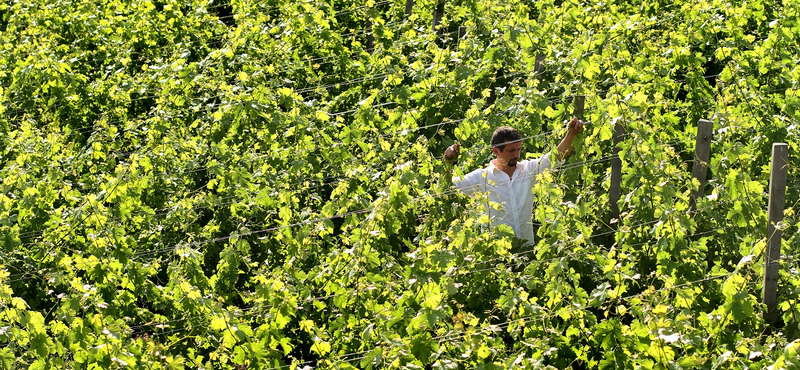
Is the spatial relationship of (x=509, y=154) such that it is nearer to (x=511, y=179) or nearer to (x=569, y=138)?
(x=511, y=179)

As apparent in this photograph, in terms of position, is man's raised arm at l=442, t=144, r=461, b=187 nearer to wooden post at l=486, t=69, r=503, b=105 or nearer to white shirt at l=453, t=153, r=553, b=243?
white shirt at l=453, t=153, r=553, b=243

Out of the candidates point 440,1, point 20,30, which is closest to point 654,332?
point 440,1

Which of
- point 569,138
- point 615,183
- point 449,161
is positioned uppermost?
point 569,138

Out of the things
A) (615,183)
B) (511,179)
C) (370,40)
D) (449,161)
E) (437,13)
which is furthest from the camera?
(370,40)

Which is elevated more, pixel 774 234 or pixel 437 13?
pixel 437 13

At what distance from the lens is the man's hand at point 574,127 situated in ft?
16.3

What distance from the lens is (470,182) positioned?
505cm

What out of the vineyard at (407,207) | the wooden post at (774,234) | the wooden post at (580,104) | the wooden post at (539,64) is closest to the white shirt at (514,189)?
the vineyard at (407,207)

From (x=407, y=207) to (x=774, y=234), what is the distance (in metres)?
1.70

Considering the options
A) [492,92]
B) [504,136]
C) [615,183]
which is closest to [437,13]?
[492,92]

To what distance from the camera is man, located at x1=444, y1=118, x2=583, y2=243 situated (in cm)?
501

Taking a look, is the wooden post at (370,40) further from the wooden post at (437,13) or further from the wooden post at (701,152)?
the wooden post at (701,152)

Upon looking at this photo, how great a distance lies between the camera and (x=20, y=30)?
10148mm

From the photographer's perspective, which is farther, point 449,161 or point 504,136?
point 449,161
